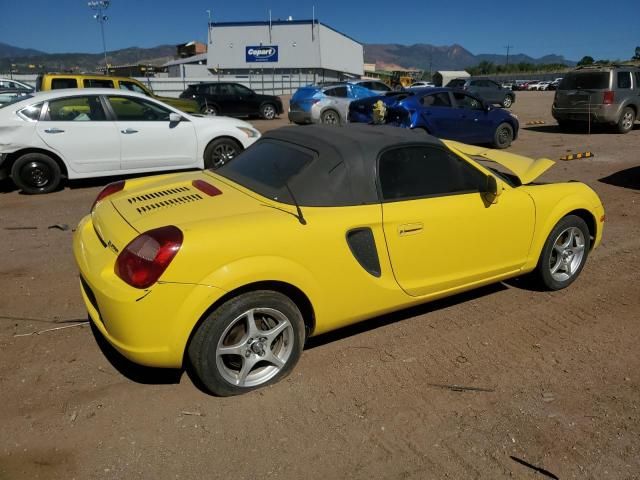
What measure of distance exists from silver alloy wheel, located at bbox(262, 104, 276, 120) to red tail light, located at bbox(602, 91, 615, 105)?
505 inches

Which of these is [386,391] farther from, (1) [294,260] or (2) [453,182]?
(2) [453,182]

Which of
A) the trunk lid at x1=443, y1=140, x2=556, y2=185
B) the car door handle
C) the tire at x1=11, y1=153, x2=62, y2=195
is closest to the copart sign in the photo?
the tire at x1=11, y1=153, x2=62, y2=195

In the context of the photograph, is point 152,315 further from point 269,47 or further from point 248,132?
point 269,47

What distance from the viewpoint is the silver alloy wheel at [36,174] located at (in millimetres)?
7285

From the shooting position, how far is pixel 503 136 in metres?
12.1

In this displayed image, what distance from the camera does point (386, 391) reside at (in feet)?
9.62

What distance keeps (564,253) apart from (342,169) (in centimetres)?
233

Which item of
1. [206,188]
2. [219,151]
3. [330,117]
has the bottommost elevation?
[206,188]

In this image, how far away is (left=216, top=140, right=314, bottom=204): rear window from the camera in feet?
10.3

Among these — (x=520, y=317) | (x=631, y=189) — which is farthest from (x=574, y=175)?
(x=520, y=317)

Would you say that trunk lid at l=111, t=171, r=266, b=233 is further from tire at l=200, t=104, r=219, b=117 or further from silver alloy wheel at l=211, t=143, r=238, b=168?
tire at l=200, t=104, r=219, b=117

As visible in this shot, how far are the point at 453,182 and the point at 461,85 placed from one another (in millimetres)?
25886

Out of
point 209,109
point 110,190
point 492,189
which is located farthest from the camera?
point 209,109

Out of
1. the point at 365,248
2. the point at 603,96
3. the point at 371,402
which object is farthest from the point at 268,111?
the point at 371,402
